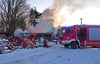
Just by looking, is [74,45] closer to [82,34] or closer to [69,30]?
[82,34]

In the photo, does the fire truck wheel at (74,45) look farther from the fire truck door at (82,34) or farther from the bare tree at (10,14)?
the bare tree at (10,14)

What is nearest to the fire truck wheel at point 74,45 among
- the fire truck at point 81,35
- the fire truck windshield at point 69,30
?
the fire truck at point 81,35

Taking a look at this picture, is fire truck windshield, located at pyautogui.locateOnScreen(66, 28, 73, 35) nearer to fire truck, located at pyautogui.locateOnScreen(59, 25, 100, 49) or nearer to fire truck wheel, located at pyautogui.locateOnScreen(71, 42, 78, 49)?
fire truck, located at pyautogui.locateOnScreen(59, 25, 100, 49)

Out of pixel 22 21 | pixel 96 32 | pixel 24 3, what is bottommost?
pixel 96 32

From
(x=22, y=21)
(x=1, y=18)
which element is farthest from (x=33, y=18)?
(x=1, y=18)

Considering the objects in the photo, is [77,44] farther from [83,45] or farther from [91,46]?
[91,46]

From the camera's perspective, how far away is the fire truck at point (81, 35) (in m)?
24.9

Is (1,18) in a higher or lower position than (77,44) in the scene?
higher

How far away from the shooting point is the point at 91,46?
27203 millimetres

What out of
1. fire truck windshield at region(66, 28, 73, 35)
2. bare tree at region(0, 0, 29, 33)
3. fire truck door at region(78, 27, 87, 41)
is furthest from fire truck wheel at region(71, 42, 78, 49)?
bare tree at region(0, 0, 29, 33)

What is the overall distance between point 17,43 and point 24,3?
39078 mm

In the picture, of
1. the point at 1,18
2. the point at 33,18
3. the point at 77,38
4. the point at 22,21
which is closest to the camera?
the point at 77,38

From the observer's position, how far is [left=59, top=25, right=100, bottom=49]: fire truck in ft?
81.6

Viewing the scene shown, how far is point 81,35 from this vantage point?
987 inches
